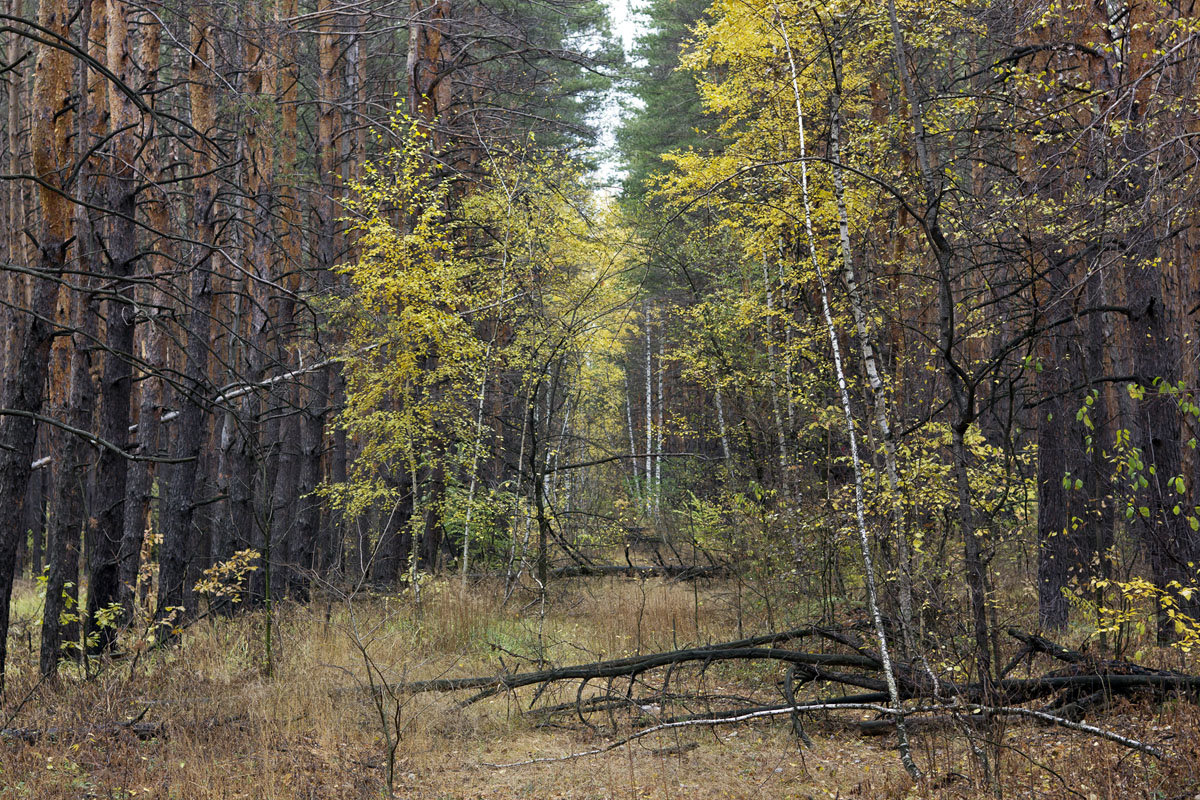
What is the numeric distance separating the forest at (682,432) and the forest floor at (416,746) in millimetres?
51

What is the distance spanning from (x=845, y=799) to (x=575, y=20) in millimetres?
15209

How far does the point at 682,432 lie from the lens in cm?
1497

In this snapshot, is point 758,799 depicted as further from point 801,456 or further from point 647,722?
point 801,456

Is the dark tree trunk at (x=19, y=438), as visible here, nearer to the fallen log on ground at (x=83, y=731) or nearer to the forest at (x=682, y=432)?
the forest at (x=682, y=432)

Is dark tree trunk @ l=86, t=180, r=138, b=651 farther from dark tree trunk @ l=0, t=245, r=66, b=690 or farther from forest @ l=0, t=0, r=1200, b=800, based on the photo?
dark tree trunk @ l=0, t=245, r=66, b=690

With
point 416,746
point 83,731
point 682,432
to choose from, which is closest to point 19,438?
point 83,731

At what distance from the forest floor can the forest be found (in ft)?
0.17

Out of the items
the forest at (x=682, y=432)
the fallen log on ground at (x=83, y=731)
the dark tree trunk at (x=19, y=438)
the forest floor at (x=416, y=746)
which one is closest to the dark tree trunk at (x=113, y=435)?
the forest at (x=682, y=432)

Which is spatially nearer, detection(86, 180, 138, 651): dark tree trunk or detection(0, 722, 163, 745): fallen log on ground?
detection(0, 722, 163, 745): fallen log on ground

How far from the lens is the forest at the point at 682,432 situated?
19.8ft

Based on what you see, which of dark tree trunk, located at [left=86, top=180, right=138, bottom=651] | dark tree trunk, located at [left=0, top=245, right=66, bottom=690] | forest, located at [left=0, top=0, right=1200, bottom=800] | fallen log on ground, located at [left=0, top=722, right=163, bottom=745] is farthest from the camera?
dark tree trunk, located at [left=86, top=180, right=138, bottom=651]

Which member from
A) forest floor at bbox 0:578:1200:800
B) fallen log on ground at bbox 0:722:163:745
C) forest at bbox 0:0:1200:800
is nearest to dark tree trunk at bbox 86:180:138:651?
forest at bbox 0:0:1200:800

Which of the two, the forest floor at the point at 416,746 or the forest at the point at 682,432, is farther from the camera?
the forest at the point at 682,432

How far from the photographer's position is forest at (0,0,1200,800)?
19.8 feet
